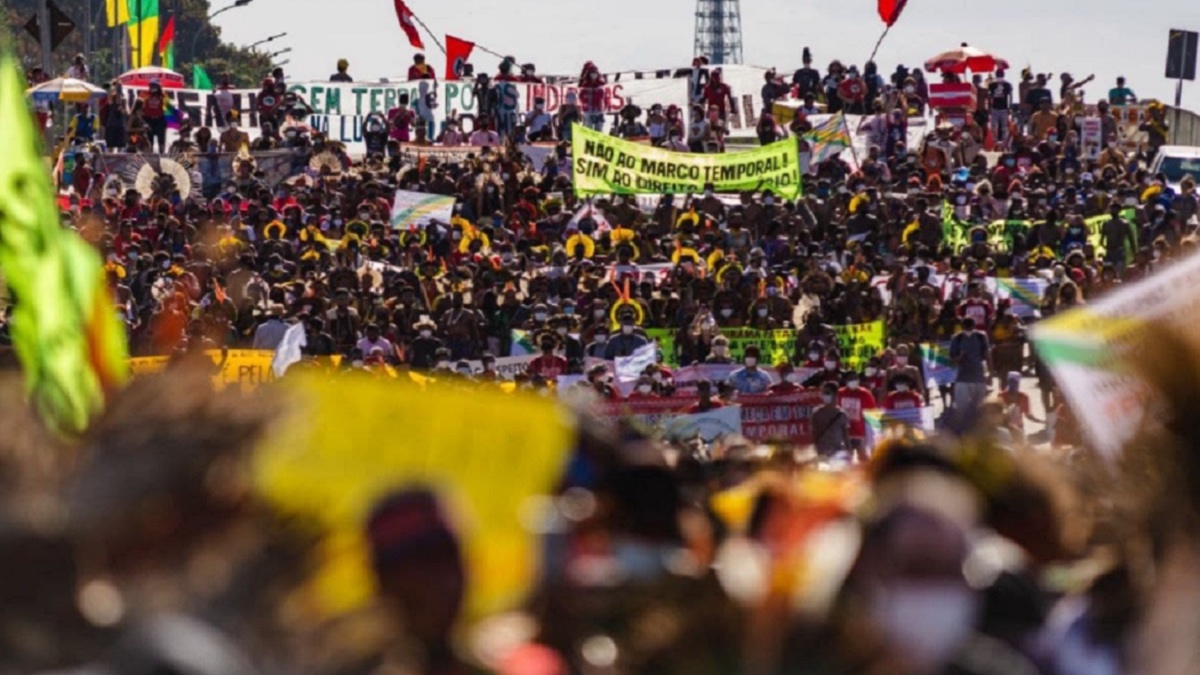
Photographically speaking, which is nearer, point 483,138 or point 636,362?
point 636,362

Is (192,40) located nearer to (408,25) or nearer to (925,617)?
(408,25)

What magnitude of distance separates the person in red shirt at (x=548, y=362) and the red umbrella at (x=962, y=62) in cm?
1555

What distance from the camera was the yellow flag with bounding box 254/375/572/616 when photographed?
4.62 metres

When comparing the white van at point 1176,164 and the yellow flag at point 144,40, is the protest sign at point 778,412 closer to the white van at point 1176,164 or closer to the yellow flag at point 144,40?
the white van at point 1176,164

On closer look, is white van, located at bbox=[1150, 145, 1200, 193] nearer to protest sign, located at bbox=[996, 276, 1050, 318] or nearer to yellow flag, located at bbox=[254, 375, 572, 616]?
protest sign, located at bbox=[996, 276, 1050, 318]

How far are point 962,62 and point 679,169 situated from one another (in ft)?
30.0

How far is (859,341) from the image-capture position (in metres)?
20.2

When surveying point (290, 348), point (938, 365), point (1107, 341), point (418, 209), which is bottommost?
point (938, 365)

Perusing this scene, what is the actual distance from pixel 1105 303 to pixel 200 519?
243cm

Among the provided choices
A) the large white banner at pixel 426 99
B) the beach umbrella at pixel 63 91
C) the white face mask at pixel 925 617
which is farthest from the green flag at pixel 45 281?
the large white banner at pixel 426 99

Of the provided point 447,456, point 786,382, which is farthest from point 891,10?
point 447,456

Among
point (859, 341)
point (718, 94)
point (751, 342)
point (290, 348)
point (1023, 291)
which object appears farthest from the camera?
point (718, 94)

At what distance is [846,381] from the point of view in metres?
17.4

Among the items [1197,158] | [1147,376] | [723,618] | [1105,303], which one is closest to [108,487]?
[723,618]
